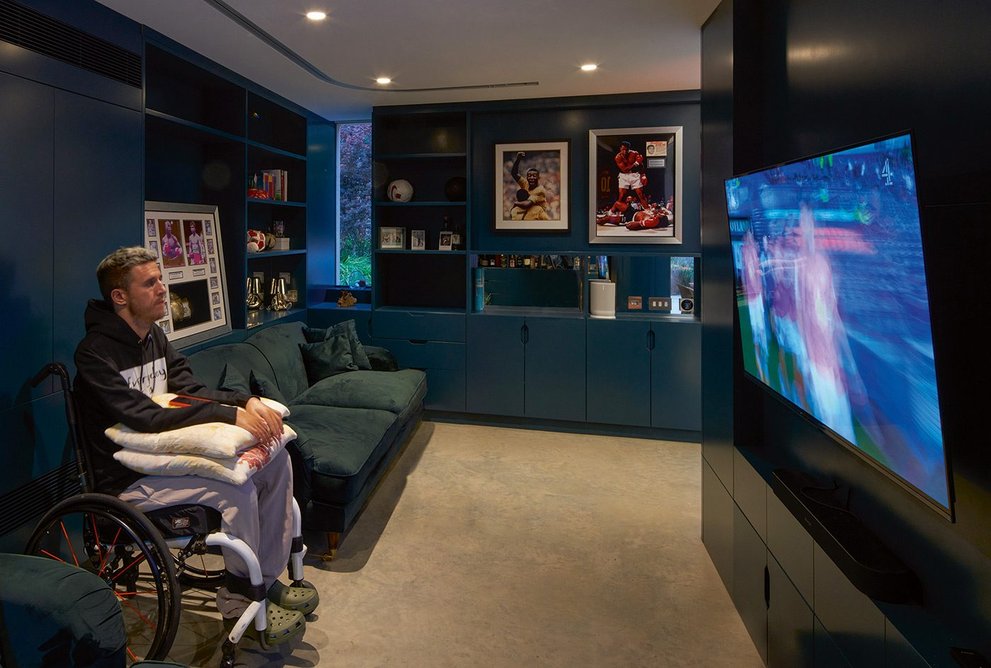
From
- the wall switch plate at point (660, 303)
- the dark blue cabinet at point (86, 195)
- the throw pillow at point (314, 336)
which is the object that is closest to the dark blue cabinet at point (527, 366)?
the wall switch plate at point (660, 303)

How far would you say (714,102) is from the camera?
2791 millimetres

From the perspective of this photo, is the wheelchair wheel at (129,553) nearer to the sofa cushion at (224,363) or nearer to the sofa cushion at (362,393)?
the sofa cushion at (224,363)

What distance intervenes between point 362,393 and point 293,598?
176cm

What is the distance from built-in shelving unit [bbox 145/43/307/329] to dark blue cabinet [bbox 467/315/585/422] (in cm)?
162

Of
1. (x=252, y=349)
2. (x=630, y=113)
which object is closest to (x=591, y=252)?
(x=630, y=113)

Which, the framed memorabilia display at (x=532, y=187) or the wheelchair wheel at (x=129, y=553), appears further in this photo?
the framed memorabilia display at (x=532, y=187)

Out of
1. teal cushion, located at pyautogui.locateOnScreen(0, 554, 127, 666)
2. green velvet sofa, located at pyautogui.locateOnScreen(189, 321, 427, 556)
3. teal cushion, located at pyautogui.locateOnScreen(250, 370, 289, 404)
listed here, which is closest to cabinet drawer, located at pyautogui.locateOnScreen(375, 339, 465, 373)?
green velvet sofa, located at pyautogui.locateOnScreen(189, 321, 427, 556)

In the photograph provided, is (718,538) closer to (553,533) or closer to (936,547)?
(553,533)

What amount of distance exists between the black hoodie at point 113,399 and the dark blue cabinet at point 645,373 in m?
3.12

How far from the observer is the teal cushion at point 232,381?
10.4 ft

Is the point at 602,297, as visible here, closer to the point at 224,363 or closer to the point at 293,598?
the point at 224,363

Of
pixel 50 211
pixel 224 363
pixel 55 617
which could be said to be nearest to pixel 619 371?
pixel 224 363

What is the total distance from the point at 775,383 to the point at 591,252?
9.88ft

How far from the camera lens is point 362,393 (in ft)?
13.1
